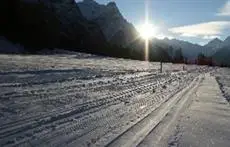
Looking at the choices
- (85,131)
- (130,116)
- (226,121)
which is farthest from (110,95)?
(85,131)

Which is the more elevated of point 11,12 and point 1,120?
point 11,12

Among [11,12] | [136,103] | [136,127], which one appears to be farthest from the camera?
[11,12]

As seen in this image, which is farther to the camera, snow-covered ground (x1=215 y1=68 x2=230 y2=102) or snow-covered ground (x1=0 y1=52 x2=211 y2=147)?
snow-covered ground (x1=215 y1=68 x2=230 y2=102)

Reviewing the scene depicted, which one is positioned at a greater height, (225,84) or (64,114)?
(64,114)

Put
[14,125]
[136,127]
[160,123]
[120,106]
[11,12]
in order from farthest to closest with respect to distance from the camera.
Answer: [11,12]
[120,106]
[160,123]
[136,127]
[14,125]

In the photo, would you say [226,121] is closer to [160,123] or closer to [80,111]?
[160,123]

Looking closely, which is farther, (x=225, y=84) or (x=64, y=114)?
(x=225, y=84)

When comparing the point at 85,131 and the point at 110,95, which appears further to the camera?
the point at 110,95

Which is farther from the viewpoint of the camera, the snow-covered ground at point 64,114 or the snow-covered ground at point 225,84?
the snow-covered ground at point 225,84

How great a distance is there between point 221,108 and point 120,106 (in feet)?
11.6

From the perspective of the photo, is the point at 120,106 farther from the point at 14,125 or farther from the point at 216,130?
the point at 14,125

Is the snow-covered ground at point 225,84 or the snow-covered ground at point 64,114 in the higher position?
the snow-covered ground at point 64,114

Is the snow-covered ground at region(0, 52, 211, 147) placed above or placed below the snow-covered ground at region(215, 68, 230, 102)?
above

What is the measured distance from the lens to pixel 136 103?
32.1 feet
